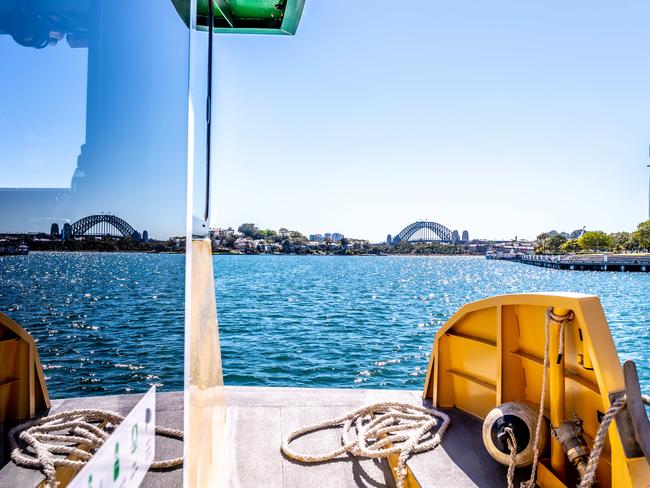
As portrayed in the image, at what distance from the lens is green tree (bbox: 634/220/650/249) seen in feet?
260

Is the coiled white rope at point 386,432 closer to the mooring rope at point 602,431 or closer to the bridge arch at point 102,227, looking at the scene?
the mooring rope at point 602,431

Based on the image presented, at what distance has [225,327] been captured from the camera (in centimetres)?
1862

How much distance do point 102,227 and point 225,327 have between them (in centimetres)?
1856

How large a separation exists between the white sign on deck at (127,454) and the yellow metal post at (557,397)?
7.27 feet

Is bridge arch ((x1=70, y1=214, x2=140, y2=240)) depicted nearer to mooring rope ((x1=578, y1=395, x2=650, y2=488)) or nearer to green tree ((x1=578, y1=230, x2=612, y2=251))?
mooring rope ((x1=578, y1=395, x2=650, y2=488))

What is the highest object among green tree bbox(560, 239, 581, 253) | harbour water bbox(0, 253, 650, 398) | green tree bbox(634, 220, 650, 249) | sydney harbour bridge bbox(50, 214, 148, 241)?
green tree bbox(634, 220, 650, 249)

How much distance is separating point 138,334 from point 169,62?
28.9 inches

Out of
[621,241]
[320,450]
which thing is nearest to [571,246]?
[621,241]

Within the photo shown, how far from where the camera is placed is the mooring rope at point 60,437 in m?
0.55

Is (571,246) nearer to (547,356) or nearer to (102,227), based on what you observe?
(547,356)

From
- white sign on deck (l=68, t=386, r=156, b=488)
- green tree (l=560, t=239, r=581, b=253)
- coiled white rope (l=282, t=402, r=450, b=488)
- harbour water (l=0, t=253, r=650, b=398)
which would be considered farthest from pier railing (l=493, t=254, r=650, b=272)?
white sign on deck (l=68, t=386, r=156, b=488)

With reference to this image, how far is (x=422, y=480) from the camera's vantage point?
2588 millimetres

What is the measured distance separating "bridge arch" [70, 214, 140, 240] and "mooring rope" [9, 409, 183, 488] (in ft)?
0.86

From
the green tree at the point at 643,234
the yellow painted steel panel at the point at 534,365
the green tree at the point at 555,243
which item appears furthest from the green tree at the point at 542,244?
the yellow painted steel panel at the point at 534,365
